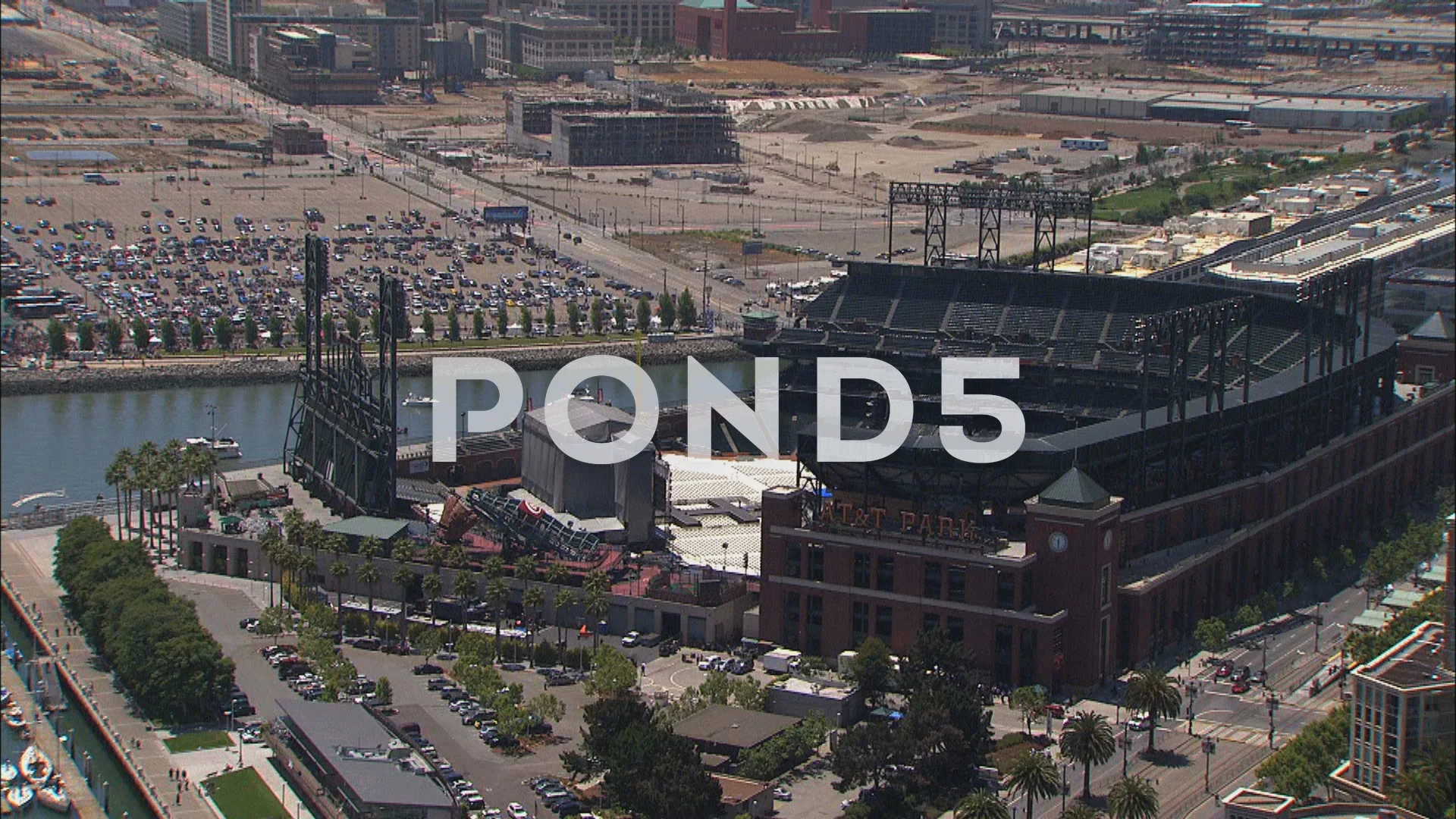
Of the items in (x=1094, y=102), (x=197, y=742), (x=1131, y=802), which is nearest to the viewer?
(x=1131, y=802)

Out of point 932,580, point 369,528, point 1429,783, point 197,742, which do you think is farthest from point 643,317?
point 1429,783

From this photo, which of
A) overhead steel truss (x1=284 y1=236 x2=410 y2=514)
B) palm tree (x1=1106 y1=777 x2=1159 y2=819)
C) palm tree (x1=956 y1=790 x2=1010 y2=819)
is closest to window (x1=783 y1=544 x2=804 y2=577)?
palm tree (x1=956 y1=790 x2=1010 y2=819)

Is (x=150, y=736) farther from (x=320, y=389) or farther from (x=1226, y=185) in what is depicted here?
(x=1226, y=185)

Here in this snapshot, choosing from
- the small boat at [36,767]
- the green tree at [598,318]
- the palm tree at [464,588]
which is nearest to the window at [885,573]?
the palm tree at [464,588]

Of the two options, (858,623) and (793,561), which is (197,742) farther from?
(858,623)

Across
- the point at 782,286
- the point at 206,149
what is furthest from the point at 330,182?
the point at 782,286

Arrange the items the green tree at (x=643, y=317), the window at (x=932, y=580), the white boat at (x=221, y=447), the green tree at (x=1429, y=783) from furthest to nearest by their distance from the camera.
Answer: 1. the green tree at (x=643, y=317)
2. the white boat at (x=221, y=447)
3. the window at (x=932, y=580)
4. the green tree at (x=1429, y=783)

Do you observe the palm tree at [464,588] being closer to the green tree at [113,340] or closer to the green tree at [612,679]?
the green tree at [612,679]
